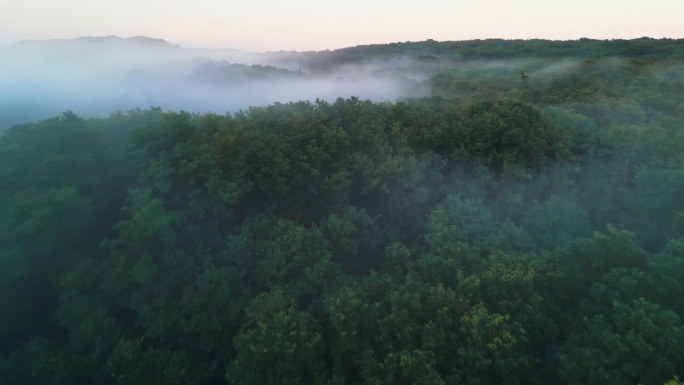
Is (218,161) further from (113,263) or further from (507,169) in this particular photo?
(507,169)

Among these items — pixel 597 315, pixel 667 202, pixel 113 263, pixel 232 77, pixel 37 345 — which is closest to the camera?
pixel 597 315

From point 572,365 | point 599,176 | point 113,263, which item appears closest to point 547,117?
point 599,176

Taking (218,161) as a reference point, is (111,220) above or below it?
below

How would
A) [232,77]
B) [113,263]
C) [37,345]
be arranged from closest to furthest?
1. [37,345]
2. [113,263]
3. [232,77]

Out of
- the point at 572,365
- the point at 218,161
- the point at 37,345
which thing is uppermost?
the point at 218,161

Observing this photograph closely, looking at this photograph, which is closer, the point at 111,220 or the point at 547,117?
the point at 111,220

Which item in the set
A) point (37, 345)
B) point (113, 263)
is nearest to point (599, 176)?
point (113, 263)

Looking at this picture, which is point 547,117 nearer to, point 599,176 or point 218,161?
point 599,176
